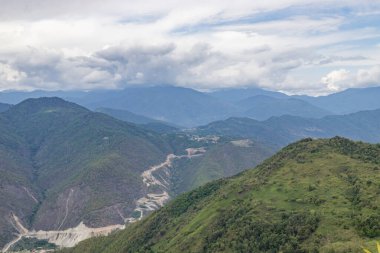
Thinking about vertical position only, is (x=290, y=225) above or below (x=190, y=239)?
above

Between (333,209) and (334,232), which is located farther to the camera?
(333,209)

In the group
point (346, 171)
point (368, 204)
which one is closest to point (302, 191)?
point (346, 171)

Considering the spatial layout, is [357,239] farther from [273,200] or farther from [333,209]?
[273,200]

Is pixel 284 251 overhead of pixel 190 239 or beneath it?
overhead

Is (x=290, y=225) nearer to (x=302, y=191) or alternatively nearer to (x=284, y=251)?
(x=284, y=251)

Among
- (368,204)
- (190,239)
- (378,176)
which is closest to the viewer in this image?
(368,204)

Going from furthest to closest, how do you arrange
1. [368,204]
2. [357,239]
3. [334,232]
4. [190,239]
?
[190,239] < [368,204] < [334,232] < [357,239]

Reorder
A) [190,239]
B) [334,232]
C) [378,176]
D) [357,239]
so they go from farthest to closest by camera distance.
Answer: [190,239], [378,176], [334,232], [357,239]

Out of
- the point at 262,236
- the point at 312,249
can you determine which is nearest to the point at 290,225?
the point at 262,236

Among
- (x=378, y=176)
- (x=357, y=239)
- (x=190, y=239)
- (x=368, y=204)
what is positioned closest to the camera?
(x=357, y=239)
